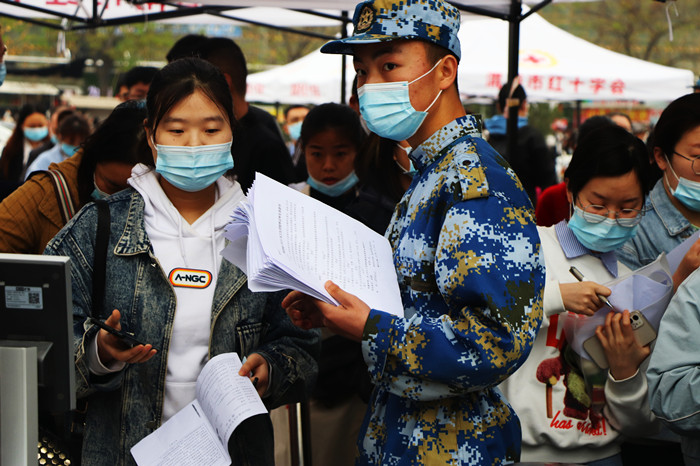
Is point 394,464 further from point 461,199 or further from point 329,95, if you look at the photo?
point 329,95

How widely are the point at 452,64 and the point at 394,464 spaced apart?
1023mm

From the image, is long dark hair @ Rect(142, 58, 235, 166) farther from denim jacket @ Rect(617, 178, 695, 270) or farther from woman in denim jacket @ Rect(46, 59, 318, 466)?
denim jacket @ Rect(617, 178, 695, 270)

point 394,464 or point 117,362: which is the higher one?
point 117,362

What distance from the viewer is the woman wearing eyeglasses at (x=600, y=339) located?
2820 mm

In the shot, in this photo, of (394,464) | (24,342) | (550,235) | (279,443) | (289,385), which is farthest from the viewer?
(279,443)

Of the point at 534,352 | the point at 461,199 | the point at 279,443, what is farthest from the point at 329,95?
the point at 461,199

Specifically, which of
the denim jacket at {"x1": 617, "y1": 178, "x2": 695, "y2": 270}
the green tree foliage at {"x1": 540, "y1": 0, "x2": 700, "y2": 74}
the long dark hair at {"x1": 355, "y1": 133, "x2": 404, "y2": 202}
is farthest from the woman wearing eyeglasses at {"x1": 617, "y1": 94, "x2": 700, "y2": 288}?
the green tree foliage at {"x1": 540, "y1": 0, "x2": 700, "y2": 74}

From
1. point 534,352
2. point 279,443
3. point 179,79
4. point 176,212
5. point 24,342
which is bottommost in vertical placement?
point 279,443

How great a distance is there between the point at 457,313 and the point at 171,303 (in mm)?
939

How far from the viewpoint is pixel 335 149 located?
4.58 m

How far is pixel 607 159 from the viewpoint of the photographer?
3158 mm

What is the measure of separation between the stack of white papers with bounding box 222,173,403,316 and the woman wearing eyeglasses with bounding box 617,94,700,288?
5.38ft

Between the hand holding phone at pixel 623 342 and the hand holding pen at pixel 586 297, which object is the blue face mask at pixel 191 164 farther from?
the hand holding phone at pixel 623 342

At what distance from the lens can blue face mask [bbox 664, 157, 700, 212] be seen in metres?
3.27
